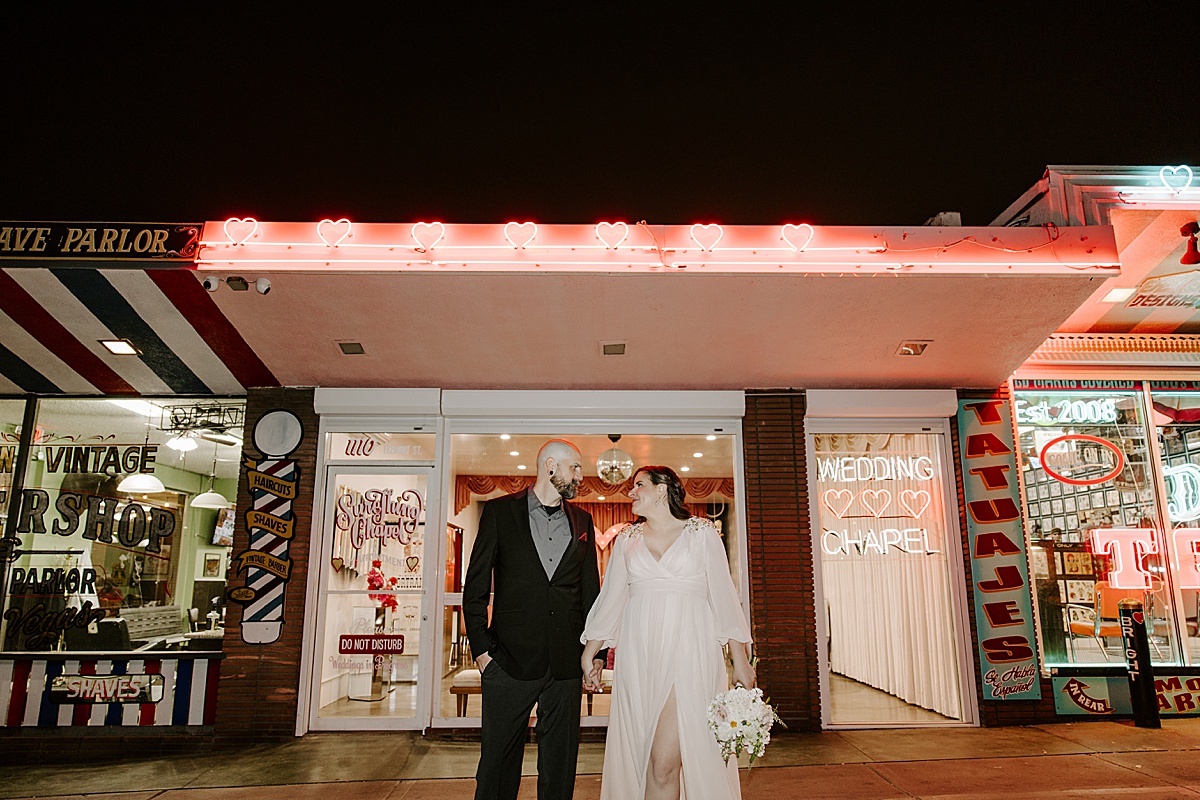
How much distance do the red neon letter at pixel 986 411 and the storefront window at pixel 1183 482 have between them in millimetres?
1806

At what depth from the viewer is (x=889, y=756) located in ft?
18.7

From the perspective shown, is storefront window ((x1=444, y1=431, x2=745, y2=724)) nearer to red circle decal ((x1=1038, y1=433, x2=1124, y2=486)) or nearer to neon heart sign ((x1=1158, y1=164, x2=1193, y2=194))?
red circle decal ((x1=1038, y1=433, x2=1124, y2=486))

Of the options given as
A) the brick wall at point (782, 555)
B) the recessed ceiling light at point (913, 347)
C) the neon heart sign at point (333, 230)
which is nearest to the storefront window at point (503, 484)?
the brick wall at point (782, 555)

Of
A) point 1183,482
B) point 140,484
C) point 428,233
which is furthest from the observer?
point 1183,482

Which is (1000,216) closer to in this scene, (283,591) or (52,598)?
(283,591)

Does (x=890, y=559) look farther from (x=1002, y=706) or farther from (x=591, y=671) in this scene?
(x=591, y=671)

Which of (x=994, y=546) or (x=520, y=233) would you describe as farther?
(x=994, y=546)

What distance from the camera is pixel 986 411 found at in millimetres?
7168

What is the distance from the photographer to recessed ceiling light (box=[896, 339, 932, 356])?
242 inches

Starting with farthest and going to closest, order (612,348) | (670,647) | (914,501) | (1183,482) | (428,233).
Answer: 1. (1183,482)
2. (914,501)
3. (612,348)
4. (428,233)
5. (670,647)

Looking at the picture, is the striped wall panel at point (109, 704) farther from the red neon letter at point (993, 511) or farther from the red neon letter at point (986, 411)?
the red neon letter at point (986, 411)

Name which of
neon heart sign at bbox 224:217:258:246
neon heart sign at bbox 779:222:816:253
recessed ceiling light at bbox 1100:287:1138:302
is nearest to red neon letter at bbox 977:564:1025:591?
recessed ceiling light at bbox 1100:287:1138:302

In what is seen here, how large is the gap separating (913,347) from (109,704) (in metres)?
7.58

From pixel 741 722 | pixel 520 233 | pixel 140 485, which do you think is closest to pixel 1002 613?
pixel 741 722
